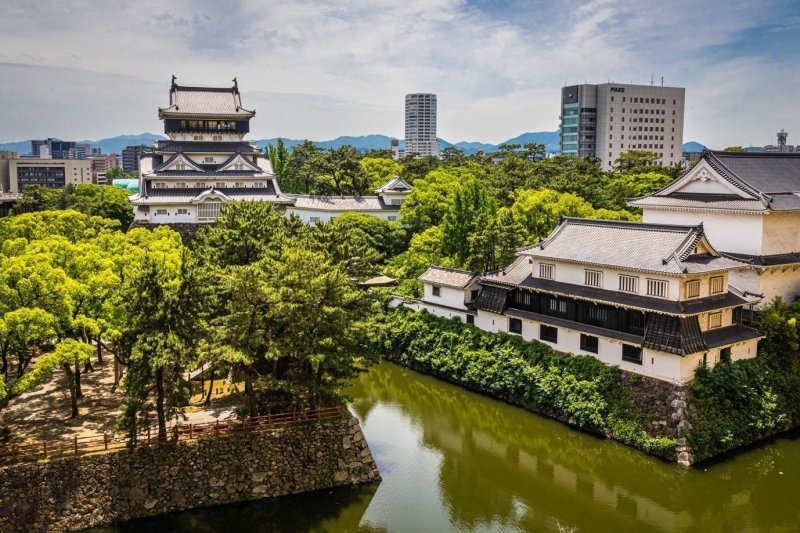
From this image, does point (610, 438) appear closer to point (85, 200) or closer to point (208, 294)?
point (208, 294)

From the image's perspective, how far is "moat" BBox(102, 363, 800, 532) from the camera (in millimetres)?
17297

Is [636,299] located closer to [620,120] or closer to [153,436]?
[153,436]

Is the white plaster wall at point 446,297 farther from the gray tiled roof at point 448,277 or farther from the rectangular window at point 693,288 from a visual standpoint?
the rectangular window at point 693,288

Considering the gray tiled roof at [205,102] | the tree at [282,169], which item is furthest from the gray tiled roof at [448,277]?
the tree at [282,169]

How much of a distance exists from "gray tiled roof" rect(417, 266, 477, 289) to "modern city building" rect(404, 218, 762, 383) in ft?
5.40

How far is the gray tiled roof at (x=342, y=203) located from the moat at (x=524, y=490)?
26927mm

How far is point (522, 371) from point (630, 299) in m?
4.87

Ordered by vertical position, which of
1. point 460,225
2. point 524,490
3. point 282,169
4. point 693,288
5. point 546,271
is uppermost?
point 282,169

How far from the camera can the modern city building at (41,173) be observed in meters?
98.3

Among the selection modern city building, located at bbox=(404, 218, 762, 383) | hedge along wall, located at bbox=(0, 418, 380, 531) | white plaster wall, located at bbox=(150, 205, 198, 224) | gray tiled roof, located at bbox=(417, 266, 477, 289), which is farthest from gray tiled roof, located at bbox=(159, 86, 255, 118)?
hedge along wall, located at bbox=(0, 418, 380, 531)

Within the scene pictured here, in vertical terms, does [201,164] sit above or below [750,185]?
above

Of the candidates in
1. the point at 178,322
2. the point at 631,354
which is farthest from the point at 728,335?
the point at 178,322

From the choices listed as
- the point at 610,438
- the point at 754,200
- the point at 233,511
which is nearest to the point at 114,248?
the point at 233,511

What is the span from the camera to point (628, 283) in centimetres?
2277
